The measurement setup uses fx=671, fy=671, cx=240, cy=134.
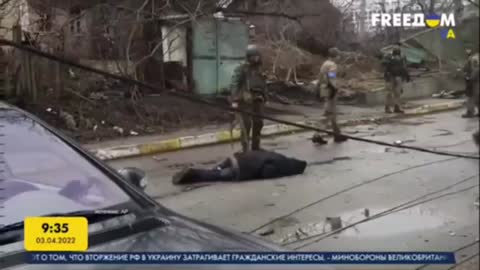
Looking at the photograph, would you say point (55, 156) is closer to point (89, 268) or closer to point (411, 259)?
point (89, 268)

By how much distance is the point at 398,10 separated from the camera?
5.25ft

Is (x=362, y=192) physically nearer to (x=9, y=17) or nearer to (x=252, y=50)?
(x=252, y=50)

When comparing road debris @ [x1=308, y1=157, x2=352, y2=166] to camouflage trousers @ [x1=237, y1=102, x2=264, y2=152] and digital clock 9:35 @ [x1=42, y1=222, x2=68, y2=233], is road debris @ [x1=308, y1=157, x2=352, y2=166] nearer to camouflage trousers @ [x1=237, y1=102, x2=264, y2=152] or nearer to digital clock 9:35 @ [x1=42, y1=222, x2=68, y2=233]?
camouflage trousers @ [x1=237, y1=102, x2=264, y2=152]

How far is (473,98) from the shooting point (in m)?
1.70

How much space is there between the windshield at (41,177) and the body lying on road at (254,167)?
0.37 m

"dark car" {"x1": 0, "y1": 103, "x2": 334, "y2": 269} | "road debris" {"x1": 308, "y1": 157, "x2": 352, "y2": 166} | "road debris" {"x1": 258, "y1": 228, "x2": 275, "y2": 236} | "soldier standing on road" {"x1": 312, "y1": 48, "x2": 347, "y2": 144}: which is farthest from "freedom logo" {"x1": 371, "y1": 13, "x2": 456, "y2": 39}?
"road debris" {"x1": 258, "y1": 228, "x2": 275, "y2": 236}

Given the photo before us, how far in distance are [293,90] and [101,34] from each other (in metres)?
0.49

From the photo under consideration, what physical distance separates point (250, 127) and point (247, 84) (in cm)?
15

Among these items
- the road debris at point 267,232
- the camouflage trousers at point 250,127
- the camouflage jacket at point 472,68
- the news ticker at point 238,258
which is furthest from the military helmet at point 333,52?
the road debris at point 267,232

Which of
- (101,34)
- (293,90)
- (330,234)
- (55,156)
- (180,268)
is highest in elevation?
(101,34)

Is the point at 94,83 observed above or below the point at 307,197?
above

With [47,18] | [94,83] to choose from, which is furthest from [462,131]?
[47,18]

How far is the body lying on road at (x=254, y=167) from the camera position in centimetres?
191

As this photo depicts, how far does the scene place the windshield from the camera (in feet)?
4.97
